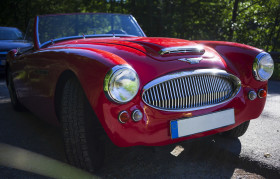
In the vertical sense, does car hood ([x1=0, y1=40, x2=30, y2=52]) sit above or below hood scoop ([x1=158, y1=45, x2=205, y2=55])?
below

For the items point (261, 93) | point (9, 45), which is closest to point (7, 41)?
point (9, 45)

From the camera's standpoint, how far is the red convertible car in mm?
1833

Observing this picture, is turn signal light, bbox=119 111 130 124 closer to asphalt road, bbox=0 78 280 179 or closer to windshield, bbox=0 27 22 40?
asphalt road, bbox=0 78 280 179

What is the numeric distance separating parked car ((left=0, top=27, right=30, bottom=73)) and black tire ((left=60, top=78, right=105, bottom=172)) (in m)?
6.03

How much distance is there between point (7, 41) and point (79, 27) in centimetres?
553

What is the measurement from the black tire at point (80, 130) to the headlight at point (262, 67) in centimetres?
139

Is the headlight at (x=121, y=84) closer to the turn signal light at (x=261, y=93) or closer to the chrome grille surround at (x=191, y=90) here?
the chrome grille surround at (x=191, y=90)

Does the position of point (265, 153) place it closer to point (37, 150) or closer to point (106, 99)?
point (106, 99)

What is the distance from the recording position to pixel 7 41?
794cm

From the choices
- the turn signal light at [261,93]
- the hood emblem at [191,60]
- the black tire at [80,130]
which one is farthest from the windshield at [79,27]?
the turn signal light at [261,93]

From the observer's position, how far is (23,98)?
3.41m

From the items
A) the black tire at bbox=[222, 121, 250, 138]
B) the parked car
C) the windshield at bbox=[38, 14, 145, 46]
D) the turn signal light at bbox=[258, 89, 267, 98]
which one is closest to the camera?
the turn signal light at bbox=[258, 89, 267, 98]

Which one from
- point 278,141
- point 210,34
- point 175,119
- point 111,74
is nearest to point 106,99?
point 111,74

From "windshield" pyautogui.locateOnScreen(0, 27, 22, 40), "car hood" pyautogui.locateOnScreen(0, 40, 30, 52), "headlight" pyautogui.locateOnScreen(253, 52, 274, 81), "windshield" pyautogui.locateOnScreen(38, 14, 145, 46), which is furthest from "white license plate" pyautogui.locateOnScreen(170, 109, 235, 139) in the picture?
"windshield" pyautogui.locateOnScreen(0, 27, 22, 40)
